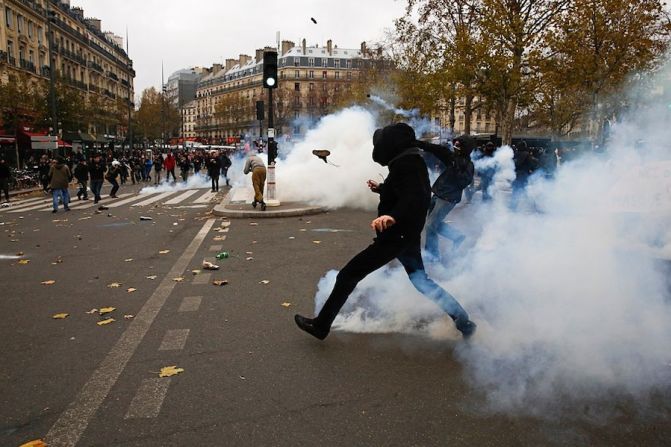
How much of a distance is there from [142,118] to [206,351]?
72814 millimetres

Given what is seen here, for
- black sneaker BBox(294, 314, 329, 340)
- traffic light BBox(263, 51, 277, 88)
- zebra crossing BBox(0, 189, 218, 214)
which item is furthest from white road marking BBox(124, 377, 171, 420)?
zebra crossing BBox(0, 189, 218, 214)

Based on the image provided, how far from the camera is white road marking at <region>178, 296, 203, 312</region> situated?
4.96 m

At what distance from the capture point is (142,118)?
7069cm

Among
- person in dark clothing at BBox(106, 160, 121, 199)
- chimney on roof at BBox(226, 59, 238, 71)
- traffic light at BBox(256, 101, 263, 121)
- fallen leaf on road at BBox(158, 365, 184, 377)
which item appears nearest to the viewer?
fallen leaf on road at BBox(158, 365, 184, 377)

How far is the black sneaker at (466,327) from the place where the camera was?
394cm

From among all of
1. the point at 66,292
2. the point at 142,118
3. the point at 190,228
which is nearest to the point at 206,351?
the point at 66,292

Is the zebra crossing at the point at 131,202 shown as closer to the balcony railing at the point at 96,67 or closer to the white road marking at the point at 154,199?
the white road marking at the point at 154,199

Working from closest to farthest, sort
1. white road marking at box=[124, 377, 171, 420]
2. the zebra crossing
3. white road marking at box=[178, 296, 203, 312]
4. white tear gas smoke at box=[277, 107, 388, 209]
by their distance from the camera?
white road marking at box=[124, 377, 171, 420], white road marking at box=[178, 296, 203, 312], white tear gas smoke at box=[277, 107, 388, 209], the zebra crossing

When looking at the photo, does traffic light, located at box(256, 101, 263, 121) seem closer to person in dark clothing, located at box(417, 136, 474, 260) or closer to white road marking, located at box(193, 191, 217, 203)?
white road marking, located at box(193, 191, 217, 203)

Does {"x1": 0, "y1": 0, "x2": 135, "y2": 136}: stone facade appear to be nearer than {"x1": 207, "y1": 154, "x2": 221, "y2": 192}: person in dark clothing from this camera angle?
No

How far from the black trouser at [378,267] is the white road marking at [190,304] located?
1.53 metres

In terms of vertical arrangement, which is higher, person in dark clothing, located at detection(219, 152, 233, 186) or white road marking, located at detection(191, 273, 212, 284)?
person in dark clothing, located at detection(219, 152, 233, 186)

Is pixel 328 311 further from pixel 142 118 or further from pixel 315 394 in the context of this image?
pixel 142 118

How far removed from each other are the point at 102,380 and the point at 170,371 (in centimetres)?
42
